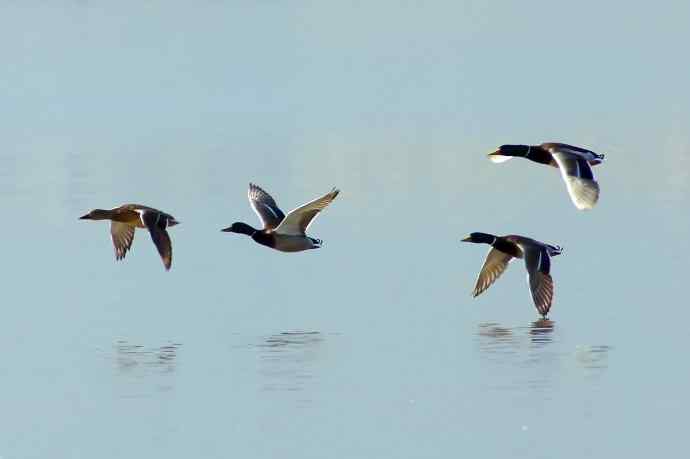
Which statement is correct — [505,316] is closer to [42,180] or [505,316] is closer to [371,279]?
[371,279]

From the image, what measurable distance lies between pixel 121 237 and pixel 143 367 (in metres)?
6.03

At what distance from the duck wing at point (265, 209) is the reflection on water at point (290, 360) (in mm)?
3148

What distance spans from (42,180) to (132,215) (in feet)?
46.3

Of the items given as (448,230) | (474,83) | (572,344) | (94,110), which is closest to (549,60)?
(474,83)

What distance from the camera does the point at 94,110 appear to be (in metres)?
56.4

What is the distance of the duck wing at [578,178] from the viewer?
2108cm

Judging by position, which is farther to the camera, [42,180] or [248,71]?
[248,71]

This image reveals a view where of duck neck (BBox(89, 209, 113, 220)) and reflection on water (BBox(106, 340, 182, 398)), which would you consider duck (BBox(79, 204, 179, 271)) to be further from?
reflection on water (BBox(106, 340, 182, 398))

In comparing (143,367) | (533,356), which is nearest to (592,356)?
(533,356)

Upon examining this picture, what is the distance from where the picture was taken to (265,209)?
23.8m

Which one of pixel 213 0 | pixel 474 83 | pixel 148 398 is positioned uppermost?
pixel 213 0

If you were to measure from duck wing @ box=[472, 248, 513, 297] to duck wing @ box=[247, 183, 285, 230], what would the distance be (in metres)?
2.78

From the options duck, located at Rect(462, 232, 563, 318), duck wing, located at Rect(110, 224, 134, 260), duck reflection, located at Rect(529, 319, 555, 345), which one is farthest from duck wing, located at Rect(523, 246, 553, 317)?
duck wing, located at Rect(110, 224, 134, 260)

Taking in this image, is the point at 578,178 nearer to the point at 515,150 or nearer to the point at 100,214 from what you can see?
the point at 515,150
